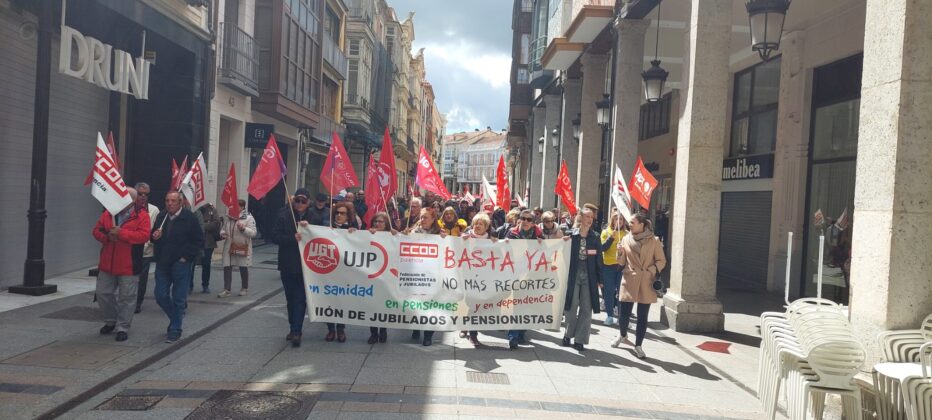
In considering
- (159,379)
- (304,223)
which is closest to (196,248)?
(304,223)

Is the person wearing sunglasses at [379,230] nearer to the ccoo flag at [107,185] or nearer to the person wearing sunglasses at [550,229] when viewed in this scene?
the person wearing sunglasses at [550,229]

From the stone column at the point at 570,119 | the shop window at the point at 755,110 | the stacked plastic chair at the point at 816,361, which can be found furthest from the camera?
the stone column at the point at 570,119

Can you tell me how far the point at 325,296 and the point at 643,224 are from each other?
3952 mm

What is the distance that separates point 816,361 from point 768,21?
18.0 feet

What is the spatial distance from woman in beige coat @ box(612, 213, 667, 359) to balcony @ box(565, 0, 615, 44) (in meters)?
8.82

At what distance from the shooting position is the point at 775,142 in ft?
51.3

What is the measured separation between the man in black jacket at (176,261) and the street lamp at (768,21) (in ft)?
24.4

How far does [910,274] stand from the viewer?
524cm

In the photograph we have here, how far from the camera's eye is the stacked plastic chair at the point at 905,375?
14.4 ft

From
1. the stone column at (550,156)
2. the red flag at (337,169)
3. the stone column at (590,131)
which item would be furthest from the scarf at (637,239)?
the stone column at (550,156)

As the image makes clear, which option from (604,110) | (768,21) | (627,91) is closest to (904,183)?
(768,21)

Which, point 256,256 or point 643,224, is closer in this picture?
point 643,224

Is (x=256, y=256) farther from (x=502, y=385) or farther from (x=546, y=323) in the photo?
(x=502, y=385)

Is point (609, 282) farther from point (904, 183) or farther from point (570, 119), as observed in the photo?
point (570, 119)
